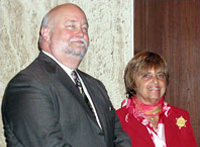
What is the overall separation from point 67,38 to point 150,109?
1026mm

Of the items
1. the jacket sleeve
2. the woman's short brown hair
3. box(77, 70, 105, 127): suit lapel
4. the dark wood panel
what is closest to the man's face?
box(77, 70, 105, 127): suit lapel

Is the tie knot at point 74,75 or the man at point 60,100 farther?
the tie knot at point 74,75

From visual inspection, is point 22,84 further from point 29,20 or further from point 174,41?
point 174,41

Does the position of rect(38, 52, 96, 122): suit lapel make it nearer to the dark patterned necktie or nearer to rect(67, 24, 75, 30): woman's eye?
the dark patterned necktie

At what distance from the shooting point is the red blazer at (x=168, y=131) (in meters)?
2.56

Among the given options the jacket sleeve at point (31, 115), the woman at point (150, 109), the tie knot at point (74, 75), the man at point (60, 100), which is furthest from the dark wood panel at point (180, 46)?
the jacket sleeve at point (31, 115)

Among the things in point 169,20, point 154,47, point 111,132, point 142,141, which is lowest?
point 142,141

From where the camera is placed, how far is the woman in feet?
8.58

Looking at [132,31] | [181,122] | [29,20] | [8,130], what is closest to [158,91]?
[181,122]

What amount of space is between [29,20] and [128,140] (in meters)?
1.16

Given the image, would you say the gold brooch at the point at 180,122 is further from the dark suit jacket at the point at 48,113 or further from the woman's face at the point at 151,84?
the dark suit jacket at the point at 48,113

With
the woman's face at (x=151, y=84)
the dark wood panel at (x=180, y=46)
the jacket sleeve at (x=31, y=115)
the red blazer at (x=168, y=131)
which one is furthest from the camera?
the dark wood panel at (x=180, y=46)

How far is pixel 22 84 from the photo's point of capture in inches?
68.2

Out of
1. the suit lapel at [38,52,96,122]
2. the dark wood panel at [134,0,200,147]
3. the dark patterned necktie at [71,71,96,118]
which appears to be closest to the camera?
the suit lapel at [38,52,96,122]
